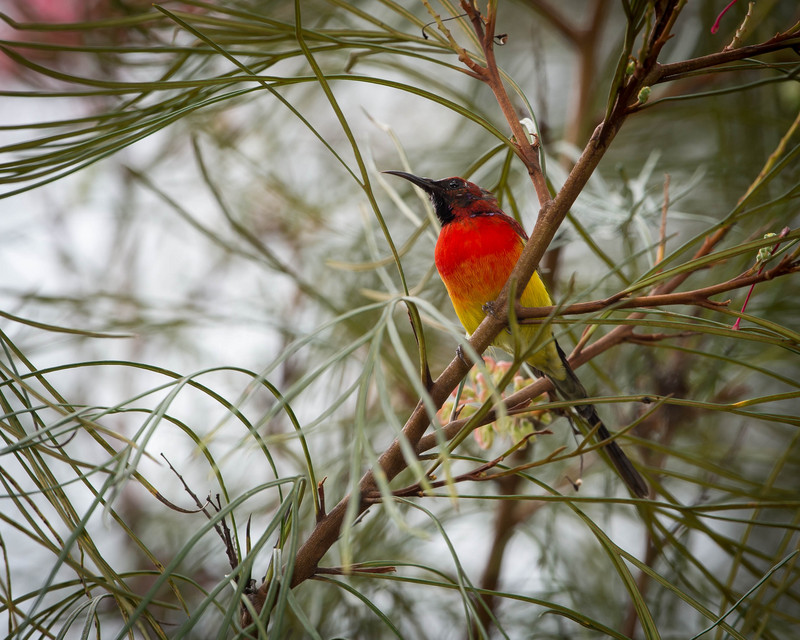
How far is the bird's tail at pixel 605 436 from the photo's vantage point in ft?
6.28

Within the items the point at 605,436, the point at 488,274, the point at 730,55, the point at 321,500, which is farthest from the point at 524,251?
the point at 605,436

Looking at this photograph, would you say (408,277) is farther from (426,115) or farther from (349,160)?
(426,115)

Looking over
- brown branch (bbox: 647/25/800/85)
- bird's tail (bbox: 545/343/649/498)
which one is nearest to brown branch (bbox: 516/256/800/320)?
brown branch (bbox: 647/25/800/85)

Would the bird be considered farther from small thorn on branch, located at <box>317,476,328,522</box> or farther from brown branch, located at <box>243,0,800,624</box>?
small thorn on branch, located at <box>317,476,328,522</box>

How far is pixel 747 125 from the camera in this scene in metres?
2.92

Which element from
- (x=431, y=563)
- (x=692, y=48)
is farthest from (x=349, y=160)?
(x=431, y=563)

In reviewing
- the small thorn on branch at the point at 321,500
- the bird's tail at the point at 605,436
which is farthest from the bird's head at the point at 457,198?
the small thorn on branch at the point at 321,500

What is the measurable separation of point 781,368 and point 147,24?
3.14 metres

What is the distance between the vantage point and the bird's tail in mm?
1915

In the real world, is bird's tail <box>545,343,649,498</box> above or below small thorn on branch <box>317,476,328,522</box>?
above

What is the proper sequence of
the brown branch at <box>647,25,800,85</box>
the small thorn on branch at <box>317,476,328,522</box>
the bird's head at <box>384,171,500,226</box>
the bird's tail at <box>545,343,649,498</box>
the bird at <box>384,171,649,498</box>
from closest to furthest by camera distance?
the brown branch at <box>647,25,800,85</box>
the small thorn on branch at <box>317,476,328,522</box>
the bird's tail at <box>545,343,649,498</box>
the bird at <box>384,171,649,498</box>
the bird's head at <box>384,171,500,226</box>

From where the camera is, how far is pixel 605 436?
232 centimetres

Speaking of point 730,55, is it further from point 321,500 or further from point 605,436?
point 605,436

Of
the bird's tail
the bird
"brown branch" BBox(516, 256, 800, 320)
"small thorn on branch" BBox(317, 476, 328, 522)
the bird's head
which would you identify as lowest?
"small thorn on branch" BBox(317, 476, 328, 522)
